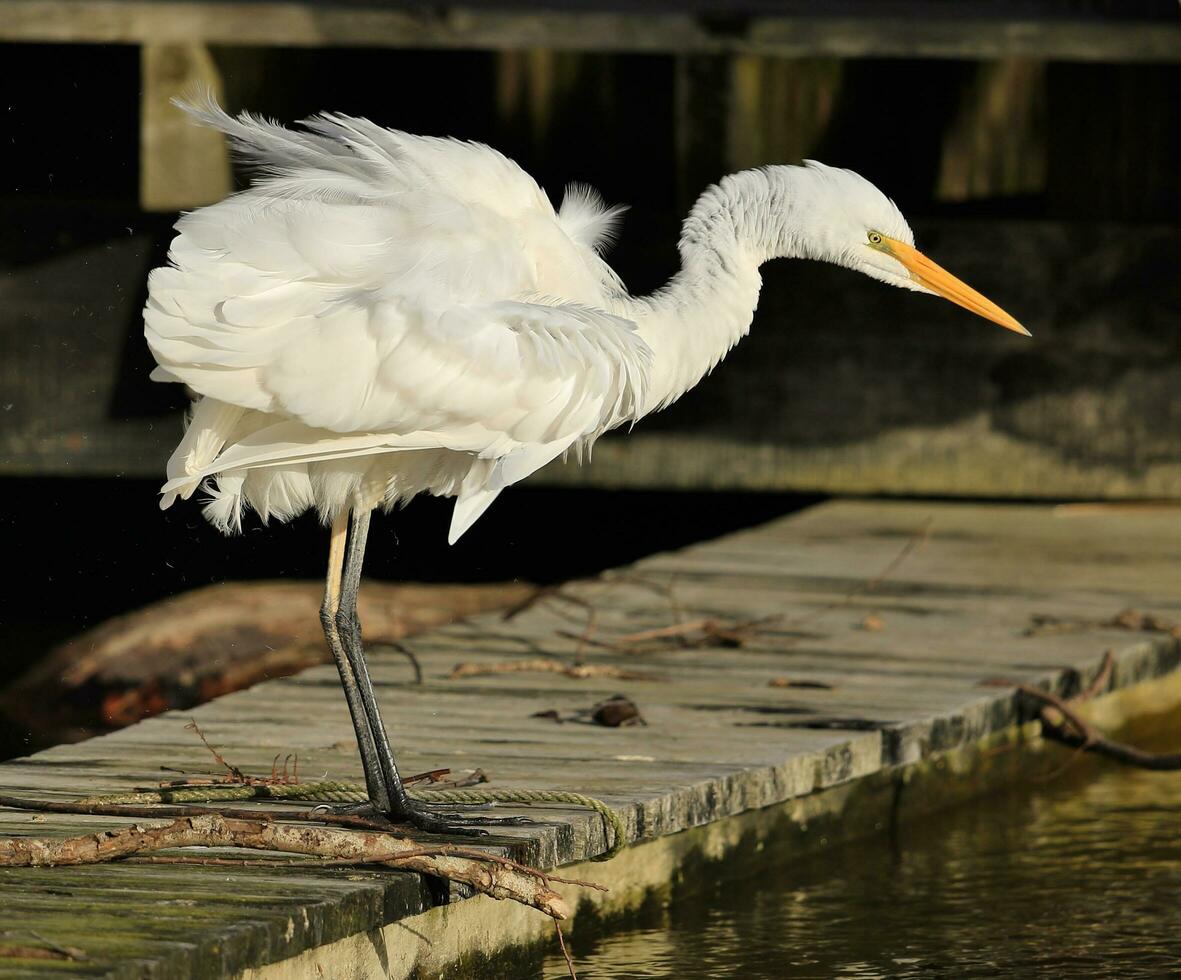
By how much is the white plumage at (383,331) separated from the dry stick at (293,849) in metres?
0.75

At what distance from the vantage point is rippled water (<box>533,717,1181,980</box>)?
5.11 meters

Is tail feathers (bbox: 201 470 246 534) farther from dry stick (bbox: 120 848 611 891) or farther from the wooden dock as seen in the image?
dry stick (bbox: 120 848 611 891)

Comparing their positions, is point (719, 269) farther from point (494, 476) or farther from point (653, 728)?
point (653, 728)

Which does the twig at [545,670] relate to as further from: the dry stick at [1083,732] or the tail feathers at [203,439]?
the tail feathers at [203,439]

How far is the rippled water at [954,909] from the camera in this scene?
5109 mm

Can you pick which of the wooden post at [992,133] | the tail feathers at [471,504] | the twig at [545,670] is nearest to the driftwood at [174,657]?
the twig at [545,670]

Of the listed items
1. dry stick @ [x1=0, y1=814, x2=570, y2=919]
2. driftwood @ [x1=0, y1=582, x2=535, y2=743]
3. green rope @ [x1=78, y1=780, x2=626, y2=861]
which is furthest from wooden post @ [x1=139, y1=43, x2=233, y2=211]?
dry stick @ [x1=0, y1=814, x2=570, y2=919]

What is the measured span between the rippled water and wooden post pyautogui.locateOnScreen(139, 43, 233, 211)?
4.51m

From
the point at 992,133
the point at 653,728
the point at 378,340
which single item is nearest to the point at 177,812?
the point at 378,340

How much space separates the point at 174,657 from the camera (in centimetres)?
793

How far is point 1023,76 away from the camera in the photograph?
11.8 m

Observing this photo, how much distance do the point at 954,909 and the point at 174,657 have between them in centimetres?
339

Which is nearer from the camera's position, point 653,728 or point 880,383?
point 653,728

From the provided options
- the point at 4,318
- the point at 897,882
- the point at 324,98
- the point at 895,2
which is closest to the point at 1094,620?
the point at 897,882
